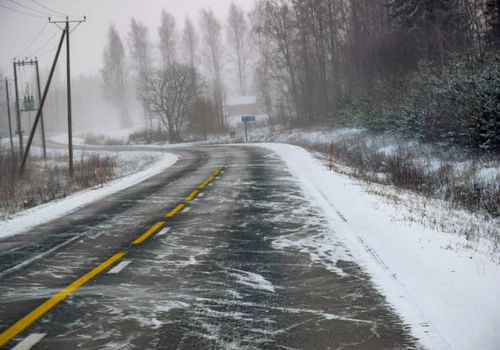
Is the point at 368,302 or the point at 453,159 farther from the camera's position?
the point at 453,159

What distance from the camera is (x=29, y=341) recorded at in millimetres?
4590

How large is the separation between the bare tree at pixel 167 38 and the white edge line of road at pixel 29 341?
8559 centimetres

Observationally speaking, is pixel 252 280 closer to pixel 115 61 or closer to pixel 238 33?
pixel 238 33

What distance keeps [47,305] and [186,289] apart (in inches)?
61.1

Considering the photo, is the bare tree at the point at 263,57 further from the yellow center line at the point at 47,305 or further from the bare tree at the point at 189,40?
the yellow center line at the point at 47,305

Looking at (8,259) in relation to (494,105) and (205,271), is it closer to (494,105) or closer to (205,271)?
(205,271)

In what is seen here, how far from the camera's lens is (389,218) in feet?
34.2

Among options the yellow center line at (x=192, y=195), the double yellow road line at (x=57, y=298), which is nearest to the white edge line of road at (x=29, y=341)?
the double yellow road line at (x=57, y=298)

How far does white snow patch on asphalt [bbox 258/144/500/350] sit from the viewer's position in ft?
15.0

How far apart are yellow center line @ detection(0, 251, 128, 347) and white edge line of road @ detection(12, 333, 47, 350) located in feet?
0.52

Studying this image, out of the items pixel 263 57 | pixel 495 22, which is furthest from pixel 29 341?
pixel 263 57

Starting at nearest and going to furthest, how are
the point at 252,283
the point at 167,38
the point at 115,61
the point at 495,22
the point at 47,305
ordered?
1. the point at 47,305
2. the point at 252,283
3. the point at 495,22
4. the point at 167,38
5. the point at 115,61

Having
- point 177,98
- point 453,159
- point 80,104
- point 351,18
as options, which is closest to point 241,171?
point 453,159

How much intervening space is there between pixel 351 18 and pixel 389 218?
4345 centimetres
